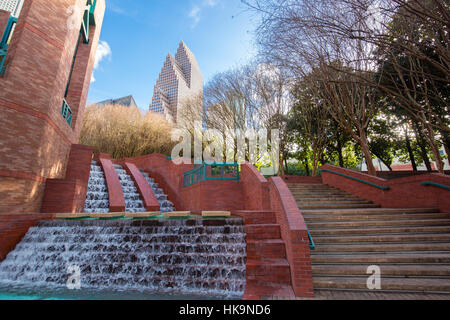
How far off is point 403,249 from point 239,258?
3626 millimetres

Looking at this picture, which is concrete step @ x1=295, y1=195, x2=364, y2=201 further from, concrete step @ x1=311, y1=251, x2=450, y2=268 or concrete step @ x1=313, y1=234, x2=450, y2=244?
concrete step @ x1=311, y1=251, x2=450, y2=268

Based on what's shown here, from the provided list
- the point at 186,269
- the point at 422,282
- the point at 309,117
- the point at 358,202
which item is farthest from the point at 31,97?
the point at 309,117

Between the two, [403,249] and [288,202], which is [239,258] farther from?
[403,249]

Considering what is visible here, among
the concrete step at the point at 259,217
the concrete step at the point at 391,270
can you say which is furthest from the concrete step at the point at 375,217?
the concrete step at the point at 391,270

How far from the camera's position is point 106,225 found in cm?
626

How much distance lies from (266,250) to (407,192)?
618cm

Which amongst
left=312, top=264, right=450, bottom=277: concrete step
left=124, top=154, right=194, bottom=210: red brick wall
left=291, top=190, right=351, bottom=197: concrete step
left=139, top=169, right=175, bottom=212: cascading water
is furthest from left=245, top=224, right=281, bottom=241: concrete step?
left=139, top=169, right=175, bottom=212: cascading water

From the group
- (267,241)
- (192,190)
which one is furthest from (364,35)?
(192,190)

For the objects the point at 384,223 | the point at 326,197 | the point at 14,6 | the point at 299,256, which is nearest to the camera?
the point at 299,256

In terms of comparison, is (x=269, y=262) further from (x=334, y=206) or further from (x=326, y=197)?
(x=326, y=197)

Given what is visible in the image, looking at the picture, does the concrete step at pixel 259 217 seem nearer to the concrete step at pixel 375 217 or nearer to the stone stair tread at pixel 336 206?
the concrete step at pixel 375 217

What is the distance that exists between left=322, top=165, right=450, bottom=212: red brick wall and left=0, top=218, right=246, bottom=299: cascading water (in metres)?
6.14

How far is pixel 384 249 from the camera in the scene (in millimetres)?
4879

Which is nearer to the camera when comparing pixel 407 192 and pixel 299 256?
pixel 299 256
